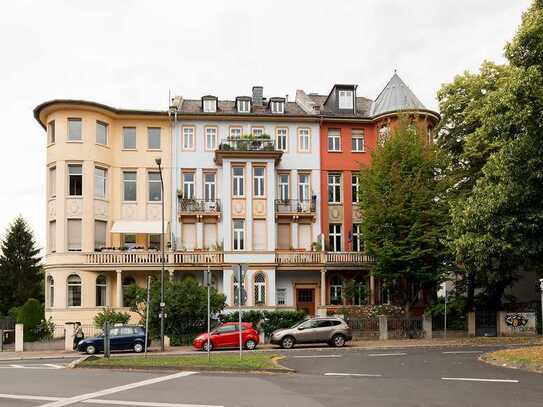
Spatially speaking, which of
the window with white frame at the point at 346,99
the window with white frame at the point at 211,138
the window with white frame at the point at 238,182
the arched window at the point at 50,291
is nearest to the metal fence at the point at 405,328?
the window with white frame at the point at 238,182

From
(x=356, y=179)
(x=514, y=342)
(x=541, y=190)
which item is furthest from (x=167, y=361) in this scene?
(x=356, y=179)

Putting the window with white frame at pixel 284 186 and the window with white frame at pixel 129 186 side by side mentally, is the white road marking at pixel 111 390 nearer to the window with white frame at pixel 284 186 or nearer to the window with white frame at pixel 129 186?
the window with white frame at pixel 129 186

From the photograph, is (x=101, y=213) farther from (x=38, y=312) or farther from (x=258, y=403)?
(x=258, y=403)

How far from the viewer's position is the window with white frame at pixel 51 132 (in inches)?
1710

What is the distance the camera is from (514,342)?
105ft

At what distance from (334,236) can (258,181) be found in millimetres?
6750

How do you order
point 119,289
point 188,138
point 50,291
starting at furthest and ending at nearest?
point 188,138 < point 50,291 < point 119,289

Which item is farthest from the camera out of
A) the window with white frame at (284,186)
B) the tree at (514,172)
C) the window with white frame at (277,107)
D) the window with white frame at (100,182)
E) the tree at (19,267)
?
the tree at (19,267)

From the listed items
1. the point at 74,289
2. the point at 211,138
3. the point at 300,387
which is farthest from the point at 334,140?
the point at 300,387

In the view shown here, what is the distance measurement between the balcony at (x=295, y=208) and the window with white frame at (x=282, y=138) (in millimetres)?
3645

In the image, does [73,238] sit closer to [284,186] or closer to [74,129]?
[74,129]

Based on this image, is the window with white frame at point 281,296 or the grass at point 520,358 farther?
the window with white frame at point 281,296

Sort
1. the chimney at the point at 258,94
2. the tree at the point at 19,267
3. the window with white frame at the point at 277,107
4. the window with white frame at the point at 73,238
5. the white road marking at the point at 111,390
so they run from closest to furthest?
the white road marking at the point at 111,390 → the window with white frame at the point at 73,238 → the window with white frame at the point at 277,107 → the chimney at the point at 258,94 → the tree at the point at 19,267

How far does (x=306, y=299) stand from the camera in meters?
45.9
